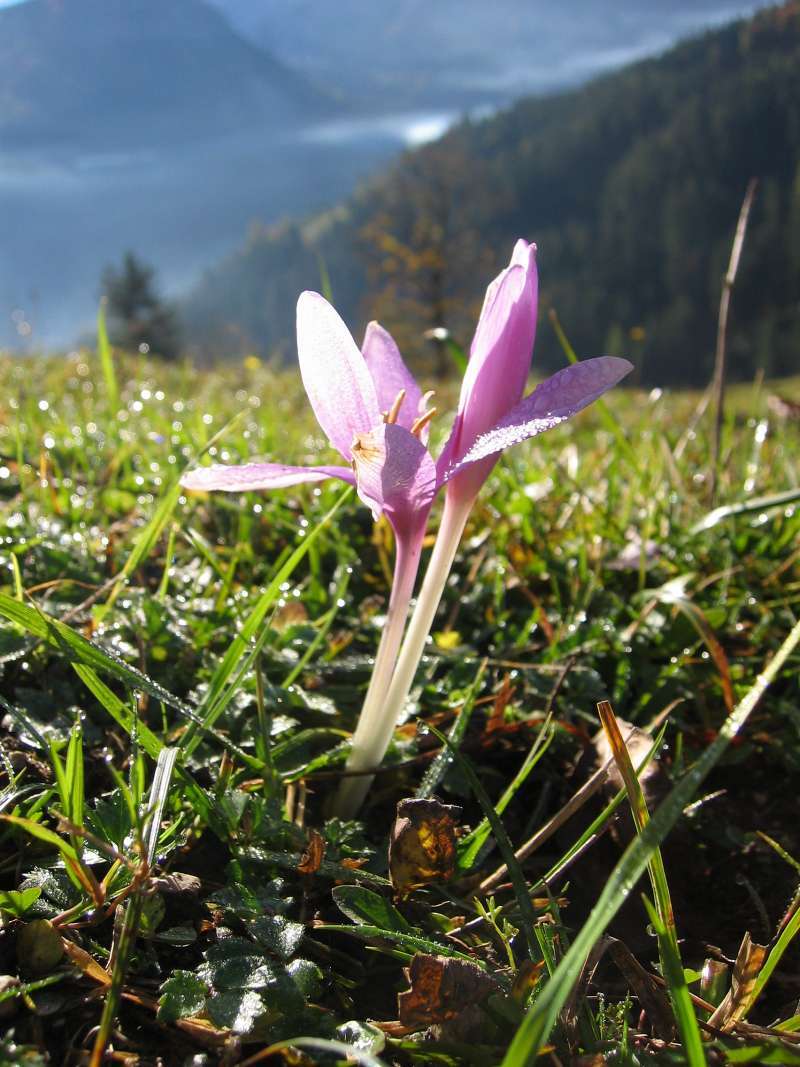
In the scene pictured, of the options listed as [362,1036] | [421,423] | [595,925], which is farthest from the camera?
[421,423]

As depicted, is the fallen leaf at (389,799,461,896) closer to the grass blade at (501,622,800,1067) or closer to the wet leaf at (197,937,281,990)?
the wet leaf at (197,937,281,990)

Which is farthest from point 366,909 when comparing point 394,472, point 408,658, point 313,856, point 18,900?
point 394,472

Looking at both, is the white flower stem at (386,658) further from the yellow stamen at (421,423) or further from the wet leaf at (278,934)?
the wet leaf at (278,934)

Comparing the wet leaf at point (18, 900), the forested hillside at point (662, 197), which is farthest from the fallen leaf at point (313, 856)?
the forested hillside at point (662, 197)

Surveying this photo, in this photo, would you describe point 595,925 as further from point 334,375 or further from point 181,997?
point 334,375

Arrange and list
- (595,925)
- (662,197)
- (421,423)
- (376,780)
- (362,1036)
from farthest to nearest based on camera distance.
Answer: (662,197) → (376,780) → (421,423) → (362,1036) → (595,925)

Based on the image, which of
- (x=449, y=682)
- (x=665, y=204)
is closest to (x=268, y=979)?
(x=449, y=682)

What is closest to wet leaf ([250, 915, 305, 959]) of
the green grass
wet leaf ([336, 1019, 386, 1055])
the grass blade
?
the green grass
